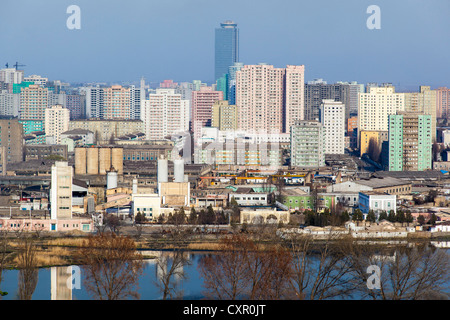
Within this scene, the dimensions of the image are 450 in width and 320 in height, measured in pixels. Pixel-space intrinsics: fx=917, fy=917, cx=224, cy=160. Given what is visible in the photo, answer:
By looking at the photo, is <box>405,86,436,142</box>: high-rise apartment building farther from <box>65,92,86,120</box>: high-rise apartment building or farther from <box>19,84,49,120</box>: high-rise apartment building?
<box>65,92,86,120</box>: high-rise apartment building

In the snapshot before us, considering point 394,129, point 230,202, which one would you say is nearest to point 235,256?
point 230,202

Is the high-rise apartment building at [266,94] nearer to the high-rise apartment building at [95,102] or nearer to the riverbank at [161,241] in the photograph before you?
the high-rise apartment building at [95,102]

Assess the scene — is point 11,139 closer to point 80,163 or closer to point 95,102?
point 80,163

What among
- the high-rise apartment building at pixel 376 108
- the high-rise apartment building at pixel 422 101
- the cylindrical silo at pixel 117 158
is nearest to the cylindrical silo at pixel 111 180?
the cylindrical silo at pixel 117 158

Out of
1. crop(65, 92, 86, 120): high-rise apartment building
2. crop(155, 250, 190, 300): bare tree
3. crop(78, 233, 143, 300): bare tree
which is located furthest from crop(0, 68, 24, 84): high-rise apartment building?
crop(78, 233, 143, 300): bare tree

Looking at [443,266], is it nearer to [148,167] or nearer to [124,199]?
[124,199]

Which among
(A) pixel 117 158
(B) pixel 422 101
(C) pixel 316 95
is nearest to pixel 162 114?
(C) pixel 316 95
